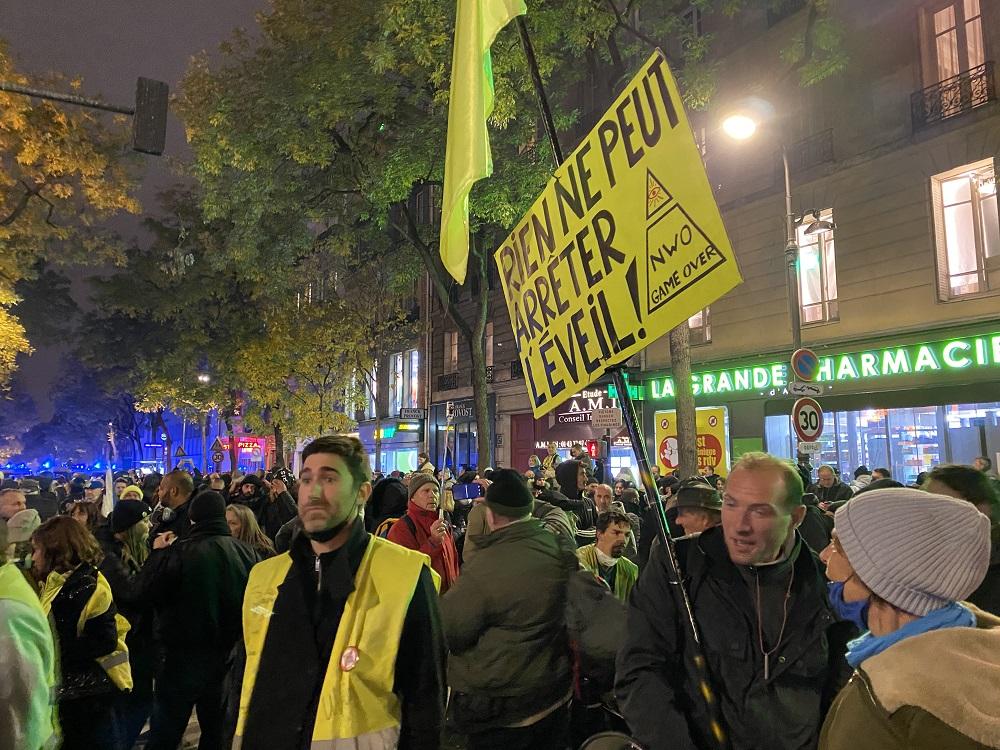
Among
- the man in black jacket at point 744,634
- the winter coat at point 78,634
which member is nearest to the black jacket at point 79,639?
the winter coat at point 78,634

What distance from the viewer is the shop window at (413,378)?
38.0 meters

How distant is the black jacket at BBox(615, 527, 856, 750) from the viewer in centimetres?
241

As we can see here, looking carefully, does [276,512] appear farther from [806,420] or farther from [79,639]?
[806,420]

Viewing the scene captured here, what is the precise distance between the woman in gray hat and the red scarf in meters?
4.14

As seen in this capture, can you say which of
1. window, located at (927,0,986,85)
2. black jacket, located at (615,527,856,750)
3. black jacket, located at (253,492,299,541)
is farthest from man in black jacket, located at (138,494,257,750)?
window, located at (927,0,986,85)

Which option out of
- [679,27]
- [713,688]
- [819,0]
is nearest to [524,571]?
[713,688]

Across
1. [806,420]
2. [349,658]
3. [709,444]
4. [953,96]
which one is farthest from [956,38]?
[349,658]

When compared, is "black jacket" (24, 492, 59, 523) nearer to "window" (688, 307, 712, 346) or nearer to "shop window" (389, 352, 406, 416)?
"window" (688, 307, 712, 346)

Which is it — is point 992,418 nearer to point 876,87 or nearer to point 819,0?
point 876,87

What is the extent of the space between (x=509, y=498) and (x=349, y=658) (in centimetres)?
146

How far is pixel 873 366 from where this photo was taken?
16641 mm

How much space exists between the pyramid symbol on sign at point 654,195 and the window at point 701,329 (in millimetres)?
18603

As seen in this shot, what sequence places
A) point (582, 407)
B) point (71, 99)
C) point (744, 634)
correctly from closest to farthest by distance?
point (744, 634)
point (71, 99)
point (582, 407)

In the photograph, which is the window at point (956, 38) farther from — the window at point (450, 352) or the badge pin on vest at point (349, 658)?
the window at point (450, 352)
